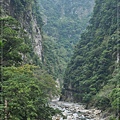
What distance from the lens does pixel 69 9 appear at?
153m

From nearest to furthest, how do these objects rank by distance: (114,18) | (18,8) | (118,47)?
(118,47)
(18,8)
(114,18)

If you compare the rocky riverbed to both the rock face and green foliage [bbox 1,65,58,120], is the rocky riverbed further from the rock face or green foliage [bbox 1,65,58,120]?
the rock face

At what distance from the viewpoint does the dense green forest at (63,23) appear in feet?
346

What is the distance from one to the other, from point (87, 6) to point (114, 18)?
334ft

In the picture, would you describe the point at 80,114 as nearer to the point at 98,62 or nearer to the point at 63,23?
the point at 98,62

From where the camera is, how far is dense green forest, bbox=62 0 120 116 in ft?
137

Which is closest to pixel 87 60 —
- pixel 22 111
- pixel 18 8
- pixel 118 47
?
pixel 118 47

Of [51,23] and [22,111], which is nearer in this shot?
[22,111]

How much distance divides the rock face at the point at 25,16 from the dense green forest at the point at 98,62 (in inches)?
380

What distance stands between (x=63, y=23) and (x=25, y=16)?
273ft

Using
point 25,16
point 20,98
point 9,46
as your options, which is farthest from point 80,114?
point 25,16

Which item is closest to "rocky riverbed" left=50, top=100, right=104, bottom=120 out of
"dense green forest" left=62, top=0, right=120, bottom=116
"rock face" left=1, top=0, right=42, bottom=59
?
"dense green forest" left=62, top=0, right=120, bottom=116

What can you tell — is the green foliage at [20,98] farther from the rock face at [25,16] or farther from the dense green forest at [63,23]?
the dense green forest at [63,23]

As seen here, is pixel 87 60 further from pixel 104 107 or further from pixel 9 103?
pixel 9 103
